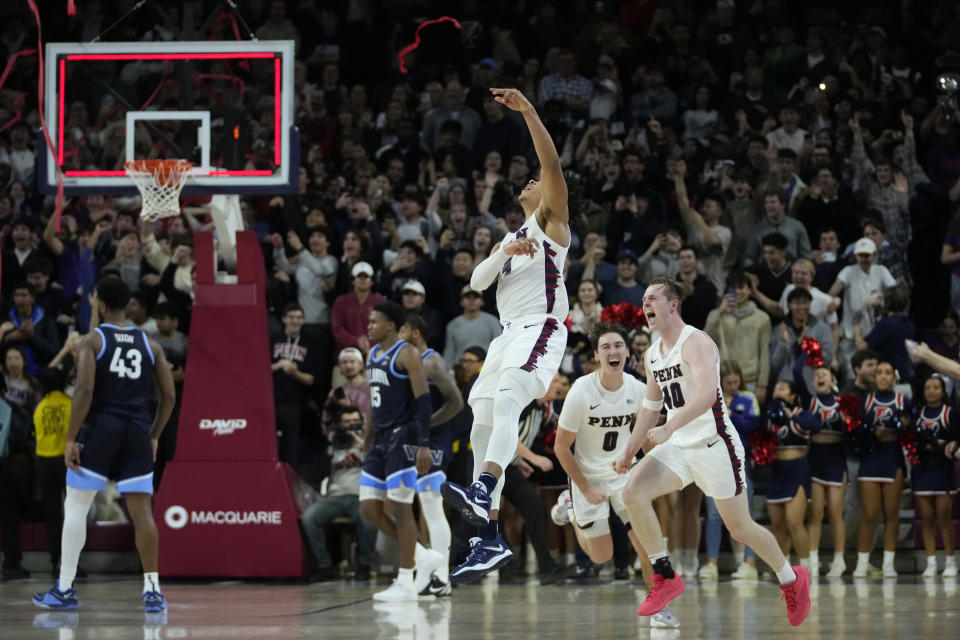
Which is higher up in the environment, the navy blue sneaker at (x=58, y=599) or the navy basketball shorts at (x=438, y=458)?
the navy basketball shorts at (x=438, y=458)

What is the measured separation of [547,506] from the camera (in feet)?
45.8

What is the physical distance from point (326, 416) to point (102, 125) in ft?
19.3

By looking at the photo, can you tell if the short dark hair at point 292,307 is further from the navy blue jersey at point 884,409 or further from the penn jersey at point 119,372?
the navy blue jersey at point 884,409

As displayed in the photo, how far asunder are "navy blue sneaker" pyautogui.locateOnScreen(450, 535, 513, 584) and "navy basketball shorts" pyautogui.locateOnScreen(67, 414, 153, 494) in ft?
11.6

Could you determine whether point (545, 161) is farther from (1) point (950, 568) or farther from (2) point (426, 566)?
(1) point (950, 568)

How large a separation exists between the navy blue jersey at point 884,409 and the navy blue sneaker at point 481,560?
6618mm

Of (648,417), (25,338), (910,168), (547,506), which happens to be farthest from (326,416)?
(910,168)

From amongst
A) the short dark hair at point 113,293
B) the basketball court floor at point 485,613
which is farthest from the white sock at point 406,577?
the short dark hair at point 113,293

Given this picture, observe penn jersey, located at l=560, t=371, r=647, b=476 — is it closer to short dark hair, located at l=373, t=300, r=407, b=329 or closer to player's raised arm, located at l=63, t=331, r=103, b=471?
short dark hair, located at l=373, t=300, r=407, b=329

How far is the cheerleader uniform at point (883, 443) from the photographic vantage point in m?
13.3

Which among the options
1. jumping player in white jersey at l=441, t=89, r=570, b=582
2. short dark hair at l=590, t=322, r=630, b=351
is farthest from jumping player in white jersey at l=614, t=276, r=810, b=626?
short dark hair at l=590, t=322, r=630, b=351

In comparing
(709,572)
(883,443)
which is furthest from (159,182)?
(883,443)

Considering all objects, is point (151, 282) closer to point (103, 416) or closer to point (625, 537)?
point (103, 416)

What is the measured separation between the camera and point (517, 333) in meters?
8.30
